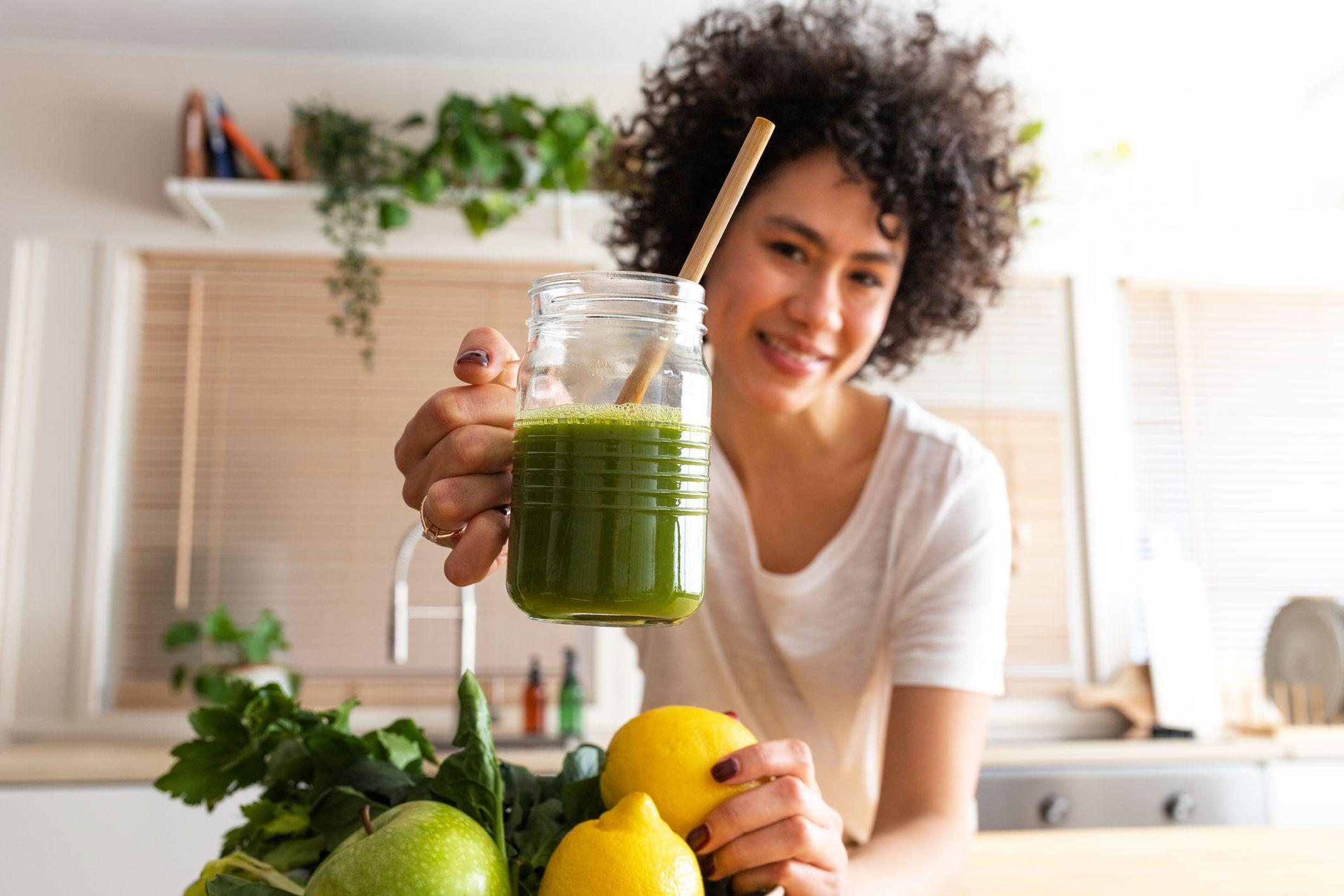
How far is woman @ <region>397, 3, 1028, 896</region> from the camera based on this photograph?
3.80 ft

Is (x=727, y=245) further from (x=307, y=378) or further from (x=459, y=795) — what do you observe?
(x=307, y=378)

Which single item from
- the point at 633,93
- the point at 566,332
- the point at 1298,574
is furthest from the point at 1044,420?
the point at 566,332

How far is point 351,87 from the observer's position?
3.14m

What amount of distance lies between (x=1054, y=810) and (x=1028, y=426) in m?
1.21

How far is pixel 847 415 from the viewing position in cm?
144

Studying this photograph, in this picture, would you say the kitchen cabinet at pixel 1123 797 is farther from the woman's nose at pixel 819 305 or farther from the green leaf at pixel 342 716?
the green leaf at pixel 342 716

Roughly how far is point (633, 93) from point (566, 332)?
277 cm

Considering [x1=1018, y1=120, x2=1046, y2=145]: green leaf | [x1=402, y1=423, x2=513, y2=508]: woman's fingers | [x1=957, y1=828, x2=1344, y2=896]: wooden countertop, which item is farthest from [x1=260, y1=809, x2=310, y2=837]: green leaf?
[x1=1018, y1=120, x2=1046, y2=145]: green leaf

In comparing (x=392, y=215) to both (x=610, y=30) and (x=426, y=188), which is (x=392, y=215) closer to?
(x=426, y=188)

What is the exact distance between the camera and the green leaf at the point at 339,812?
2.20ft

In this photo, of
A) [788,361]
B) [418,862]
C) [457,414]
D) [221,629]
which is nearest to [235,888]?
[418,862]

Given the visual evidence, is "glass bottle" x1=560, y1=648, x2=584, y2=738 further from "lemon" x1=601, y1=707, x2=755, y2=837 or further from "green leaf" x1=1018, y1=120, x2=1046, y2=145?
"lemon" x1=601, y1=707, x2=755, y2=837

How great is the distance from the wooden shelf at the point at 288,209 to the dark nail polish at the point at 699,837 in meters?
2.25

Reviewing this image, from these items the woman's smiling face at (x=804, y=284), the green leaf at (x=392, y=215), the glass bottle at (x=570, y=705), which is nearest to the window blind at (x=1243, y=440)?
the glass bottle at (x=570, y=705)
